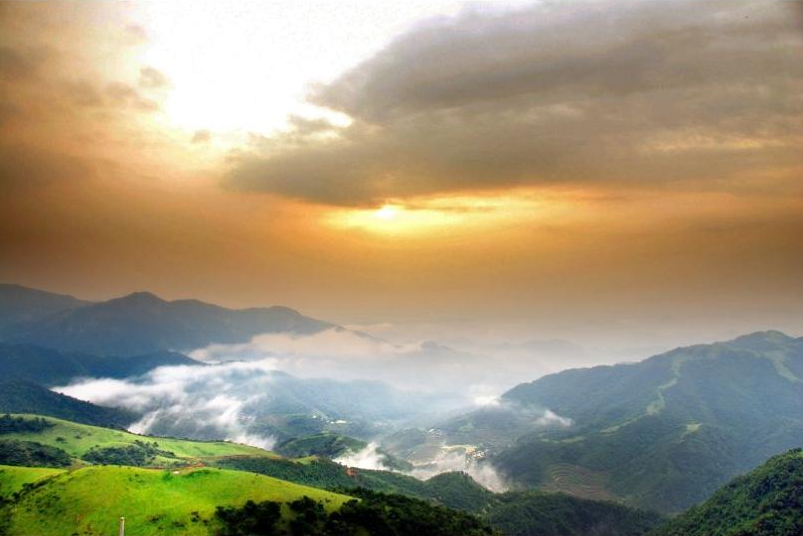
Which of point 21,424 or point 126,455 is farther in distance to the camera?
point 21,424

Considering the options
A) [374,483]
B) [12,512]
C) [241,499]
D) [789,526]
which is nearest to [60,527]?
[12,512]

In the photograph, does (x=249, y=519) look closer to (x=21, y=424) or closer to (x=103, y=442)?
(x=103, y=442)

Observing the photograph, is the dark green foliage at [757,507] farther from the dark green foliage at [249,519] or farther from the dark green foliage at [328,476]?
the dark green foliage at [249,519]

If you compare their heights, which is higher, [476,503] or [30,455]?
[30,455]

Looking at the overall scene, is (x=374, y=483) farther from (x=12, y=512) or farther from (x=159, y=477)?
(x=12, y=512)

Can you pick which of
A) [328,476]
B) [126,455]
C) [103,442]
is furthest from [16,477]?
[103,442]

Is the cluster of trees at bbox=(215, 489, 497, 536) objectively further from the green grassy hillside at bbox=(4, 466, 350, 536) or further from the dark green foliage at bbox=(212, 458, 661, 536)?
the dark green foliage at bbox=(212, 458, 661, 536)
